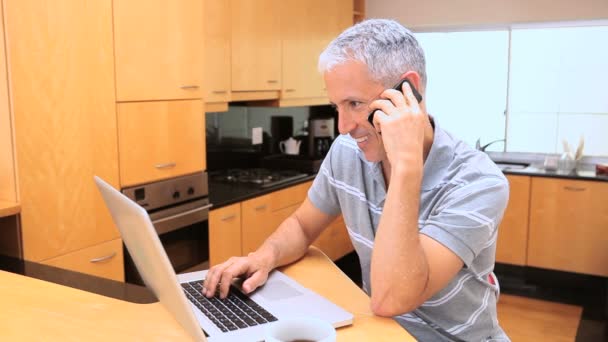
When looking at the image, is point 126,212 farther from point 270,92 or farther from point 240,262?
point 270,92

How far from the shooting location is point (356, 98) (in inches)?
55.3

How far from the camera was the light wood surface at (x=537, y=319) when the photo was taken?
3.58 meters

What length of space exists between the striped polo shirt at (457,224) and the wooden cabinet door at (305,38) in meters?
2.56

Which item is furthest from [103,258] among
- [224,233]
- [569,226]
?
[569,226]

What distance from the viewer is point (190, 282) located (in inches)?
56.6

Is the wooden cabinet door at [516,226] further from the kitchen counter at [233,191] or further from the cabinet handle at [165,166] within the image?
the cabinet handle at [165,166]

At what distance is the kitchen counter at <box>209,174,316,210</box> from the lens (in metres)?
3.25

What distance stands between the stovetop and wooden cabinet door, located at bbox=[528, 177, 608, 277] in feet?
5.77

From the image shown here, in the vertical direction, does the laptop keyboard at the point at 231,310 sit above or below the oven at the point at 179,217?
above

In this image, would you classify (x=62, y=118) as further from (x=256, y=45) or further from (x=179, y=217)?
(x=256, y=45)

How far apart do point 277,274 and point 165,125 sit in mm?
1457

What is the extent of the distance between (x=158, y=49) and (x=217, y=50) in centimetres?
66

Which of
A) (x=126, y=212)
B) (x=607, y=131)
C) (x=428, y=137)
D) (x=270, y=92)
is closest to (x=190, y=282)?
(x=126, y=212)

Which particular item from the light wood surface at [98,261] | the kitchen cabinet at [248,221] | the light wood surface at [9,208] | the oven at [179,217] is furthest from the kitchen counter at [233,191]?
the light wood surface at [9,208]
